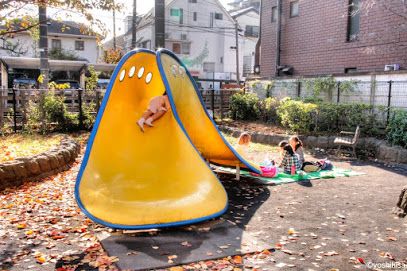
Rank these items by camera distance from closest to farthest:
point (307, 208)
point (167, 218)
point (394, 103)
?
point (167, 218), point (307, 208), point (394, 103)

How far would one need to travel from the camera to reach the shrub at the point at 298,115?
14172 mm

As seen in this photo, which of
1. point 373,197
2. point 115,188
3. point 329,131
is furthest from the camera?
point 329,131

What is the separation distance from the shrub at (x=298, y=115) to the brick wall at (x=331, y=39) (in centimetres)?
394

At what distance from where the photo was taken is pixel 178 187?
599cm

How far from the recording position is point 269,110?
691 inches

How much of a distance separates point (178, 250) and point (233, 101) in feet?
49.2

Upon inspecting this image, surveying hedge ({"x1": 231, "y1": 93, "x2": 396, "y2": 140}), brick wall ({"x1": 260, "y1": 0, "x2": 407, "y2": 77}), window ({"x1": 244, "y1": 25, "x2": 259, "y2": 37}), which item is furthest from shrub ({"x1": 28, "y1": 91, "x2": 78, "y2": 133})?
window ({"x1": 244, "y1": 25, "x2": 259, "y2": 37})

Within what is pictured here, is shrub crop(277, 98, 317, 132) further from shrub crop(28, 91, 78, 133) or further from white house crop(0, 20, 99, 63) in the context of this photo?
white house crop(0, 20, 99, 63)

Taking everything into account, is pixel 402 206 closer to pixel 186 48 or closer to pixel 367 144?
pixel 367 144

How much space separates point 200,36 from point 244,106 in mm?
31602

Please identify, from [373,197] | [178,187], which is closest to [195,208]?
[178,187]

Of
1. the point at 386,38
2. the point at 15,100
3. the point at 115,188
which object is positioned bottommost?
the point at 115,188

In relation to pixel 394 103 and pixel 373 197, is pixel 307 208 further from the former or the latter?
pixel 394 103

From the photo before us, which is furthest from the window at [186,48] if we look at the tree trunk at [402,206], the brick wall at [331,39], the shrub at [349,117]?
the tree trunk at [402,206]
